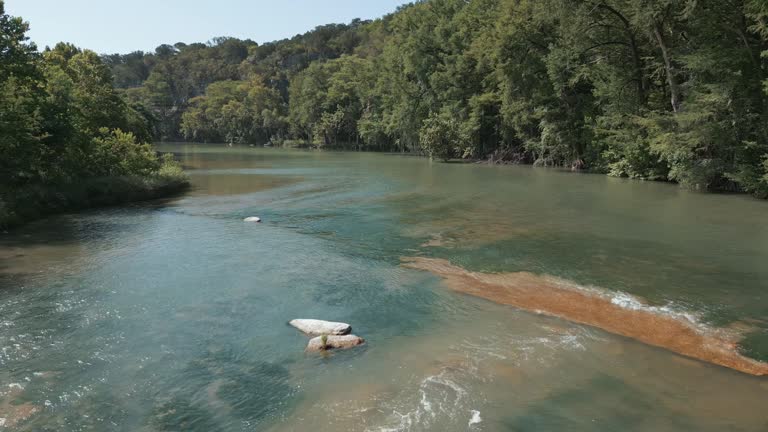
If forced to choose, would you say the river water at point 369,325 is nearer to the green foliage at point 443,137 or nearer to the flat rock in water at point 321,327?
the flat rock in water at point 321,327

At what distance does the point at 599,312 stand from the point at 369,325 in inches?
189

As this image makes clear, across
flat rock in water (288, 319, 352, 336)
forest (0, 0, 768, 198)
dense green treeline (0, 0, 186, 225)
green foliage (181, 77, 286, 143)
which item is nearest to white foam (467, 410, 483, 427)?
flat rock in water (288, 319, 352, 336)

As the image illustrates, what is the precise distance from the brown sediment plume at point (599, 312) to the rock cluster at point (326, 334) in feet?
12.4

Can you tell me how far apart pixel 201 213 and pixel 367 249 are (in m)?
11.0

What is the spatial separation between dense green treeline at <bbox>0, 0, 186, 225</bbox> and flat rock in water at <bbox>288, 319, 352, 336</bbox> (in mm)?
15291

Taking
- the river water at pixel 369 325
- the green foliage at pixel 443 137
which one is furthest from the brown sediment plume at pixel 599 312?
the green foliage at pixel 443 137

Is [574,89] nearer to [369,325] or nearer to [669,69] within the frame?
[669,69]

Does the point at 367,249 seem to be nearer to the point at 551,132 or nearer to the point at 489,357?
the point at 489,357

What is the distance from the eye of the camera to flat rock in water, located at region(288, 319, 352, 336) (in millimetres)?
9570

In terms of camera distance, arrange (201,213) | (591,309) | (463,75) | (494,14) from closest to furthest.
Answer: (591,309) → (201,213) → (494,14) → (463,75)

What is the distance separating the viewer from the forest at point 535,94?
2519cm

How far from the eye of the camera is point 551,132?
47.8 m

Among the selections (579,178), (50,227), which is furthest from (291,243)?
(579,178)

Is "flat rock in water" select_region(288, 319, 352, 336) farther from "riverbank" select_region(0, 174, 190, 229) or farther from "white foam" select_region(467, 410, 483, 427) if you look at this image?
"riverbank" select_region(0, 174, 190, 229)
